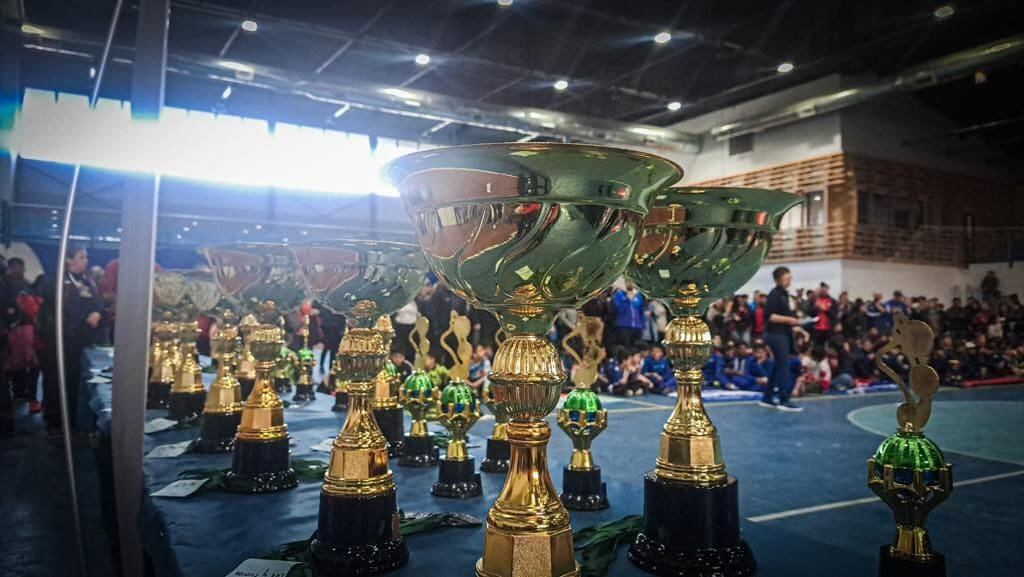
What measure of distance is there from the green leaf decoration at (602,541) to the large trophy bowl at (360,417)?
223 millimetres

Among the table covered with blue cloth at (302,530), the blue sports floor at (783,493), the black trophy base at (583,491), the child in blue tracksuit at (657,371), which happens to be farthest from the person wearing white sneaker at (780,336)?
the black trophy base at (583,491)

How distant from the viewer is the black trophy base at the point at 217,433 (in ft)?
4.63

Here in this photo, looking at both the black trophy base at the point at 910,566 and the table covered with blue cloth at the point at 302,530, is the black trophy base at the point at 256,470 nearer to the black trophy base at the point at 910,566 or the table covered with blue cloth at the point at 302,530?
the table covered with blue cloth at the point at 302,530

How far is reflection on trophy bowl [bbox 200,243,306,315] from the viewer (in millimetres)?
1265

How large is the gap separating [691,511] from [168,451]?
3.78 ft

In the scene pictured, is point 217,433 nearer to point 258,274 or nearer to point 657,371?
point 258,274

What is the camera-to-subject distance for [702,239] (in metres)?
0.83

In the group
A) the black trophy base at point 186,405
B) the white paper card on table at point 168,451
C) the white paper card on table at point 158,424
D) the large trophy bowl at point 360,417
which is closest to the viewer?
the large trophy bowl at point 360,417

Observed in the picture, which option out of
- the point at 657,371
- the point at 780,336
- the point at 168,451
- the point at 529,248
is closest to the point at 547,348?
the point at 529,248

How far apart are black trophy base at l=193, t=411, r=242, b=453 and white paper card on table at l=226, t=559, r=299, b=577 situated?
0.73 metres

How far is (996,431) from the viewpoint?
384 centimetres

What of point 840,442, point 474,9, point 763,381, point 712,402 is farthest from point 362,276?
point 474,9

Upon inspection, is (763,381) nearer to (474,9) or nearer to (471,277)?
(474,9)

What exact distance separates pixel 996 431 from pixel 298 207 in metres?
11.7
